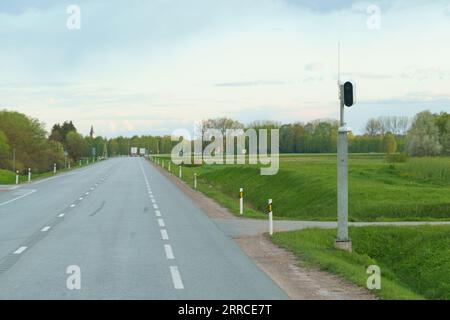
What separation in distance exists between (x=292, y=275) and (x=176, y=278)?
211 cm

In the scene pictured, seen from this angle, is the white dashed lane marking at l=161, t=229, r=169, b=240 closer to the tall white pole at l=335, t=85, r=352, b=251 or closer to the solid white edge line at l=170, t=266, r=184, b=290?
the solid white edge line at l=170, t=266, r=184, b=290

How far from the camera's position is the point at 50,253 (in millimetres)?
12359

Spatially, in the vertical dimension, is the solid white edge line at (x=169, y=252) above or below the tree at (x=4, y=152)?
below

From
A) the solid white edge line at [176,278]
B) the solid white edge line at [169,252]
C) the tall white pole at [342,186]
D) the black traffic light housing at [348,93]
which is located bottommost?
the solid white edge line at [169,252]

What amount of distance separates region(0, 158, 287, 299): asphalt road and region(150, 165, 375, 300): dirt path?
27 cm

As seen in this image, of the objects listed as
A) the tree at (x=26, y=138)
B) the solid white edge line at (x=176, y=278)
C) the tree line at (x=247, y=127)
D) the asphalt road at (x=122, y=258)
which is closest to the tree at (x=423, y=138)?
the tree line at (x=247, y=127)

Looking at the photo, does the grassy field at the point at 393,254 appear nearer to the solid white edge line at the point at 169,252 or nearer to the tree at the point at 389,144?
the solid white edge line at the point at 169,252

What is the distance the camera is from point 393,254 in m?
16.1

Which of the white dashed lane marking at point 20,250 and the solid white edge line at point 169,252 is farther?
the white dashed lane marking at point 20,250

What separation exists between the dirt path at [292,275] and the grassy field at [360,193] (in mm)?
6479

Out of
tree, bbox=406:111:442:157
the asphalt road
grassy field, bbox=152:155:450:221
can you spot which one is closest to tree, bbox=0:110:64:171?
grassy field, bbox=152:155:450:221

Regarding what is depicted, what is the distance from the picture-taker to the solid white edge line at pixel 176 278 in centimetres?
911

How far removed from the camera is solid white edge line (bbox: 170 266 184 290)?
359 inches
